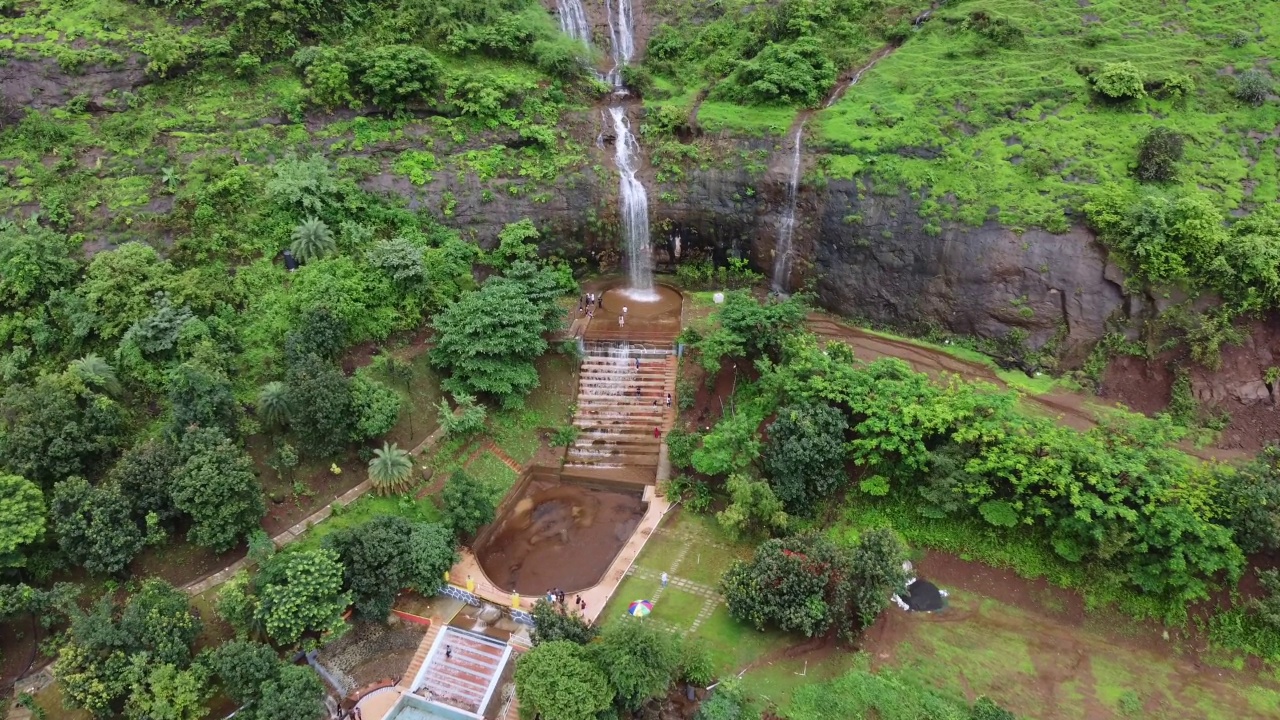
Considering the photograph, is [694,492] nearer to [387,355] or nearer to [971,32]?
[387,355]

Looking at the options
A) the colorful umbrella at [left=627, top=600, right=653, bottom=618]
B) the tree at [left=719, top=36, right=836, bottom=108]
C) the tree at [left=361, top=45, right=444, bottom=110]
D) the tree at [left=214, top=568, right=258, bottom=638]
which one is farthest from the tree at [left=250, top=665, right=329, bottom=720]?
the tree at [left=719, top=36, right=836, bottom=108]

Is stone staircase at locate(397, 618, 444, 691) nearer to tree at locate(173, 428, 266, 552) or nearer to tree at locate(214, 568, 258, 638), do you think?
tree at locate(214, 568, 258, 638)

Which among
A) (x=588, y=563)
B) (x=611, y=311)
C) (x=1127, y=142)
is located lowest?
(x=588, y=563)

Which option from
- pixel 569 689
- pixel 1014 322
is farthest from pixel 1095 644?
pixel 569 689

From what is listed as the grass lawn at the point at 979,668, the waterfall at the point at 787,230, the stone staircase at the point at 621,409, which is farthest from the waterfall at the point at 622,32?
the grass lawn at the point at 979,668

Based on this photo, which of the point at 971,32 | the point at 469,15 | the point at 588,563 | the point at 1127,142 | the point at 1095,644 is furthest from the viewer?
the point at 469,15

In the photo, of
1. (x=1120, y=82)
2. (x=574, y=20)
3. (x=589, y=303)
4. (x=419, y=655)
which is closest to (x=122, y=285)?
(x=419, y=655)

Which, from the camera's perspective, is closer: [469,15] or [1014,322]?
[1014,322]

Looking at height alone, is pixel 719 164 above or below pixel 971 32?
below
